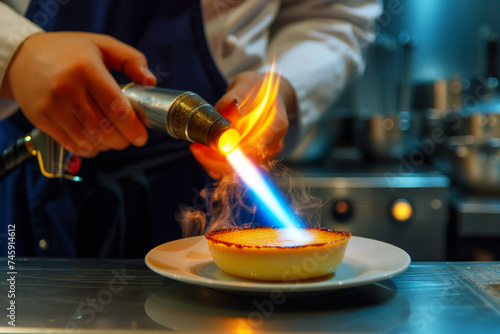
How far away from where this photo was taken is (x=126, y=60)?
0.90 meters

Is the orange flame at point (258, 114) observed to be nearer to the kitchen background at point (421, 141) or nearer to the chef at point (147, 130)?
the chef at point (147, 130)

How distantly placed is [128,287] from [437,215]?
137 cm

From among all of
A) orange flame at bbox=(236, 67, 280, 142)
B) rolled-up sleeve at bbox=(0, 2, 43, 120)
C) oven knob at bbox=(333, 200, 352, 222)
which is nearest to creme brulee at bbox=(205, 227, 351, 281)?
orange flame at bbox=(236, 67, 280, 142)

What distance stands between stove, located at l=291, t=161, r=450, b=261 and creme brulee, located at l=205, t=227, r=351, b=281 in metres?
1.15

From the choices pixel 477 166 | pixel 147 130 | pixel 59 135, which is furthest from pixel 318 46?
pixel 477 166

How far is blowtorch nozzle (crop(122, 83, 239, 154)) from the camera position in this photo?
2.21 ft

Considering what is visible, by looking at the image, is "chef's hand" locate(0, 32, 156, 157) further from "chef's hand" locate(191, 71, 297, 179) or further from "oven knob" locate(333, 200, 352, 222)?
"oven knob" locate(333, 200, 352, 222)

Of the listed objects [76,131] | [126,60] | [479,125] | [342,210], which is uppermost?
[126,60]

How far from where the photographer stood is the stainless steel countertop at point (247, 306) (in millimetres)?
538

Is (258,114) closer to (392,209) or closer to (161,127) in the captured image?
(161,127)

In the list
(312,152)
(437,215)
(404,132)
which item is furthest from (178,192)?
(404,132)

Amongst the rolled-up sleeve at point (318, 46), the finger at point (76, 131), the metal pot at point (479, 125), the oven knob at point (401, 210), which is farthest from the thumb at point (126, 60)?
the metal pot at point (479, 125)

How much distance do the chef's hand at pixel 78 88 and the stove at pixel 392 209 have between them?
103 centimetres

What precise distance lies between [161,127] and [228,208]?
0.35 m
